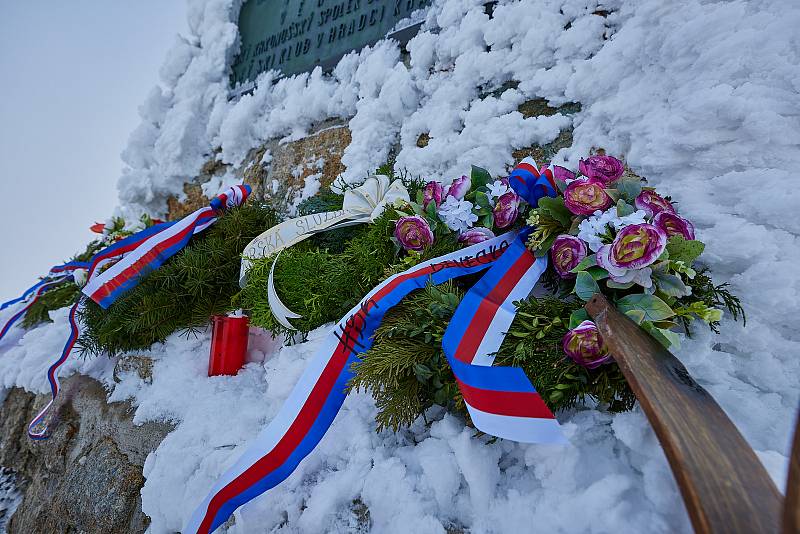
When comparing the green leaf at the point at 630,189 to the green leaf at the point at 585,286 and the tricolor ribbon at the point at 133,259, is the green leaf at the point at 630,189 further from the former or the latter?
the tricolor ribbon at the point at 133,259

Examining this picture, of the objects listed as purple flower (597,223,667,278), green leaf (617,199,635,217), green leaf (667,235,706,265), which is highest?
green leaf (617,199,635,217)

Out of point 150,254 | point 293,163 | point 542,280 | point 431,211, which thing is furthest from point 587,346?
point 293,163

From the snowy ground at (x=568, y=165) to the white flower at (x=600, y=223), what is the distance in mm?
207

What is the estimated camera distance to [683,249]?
3.01 feet

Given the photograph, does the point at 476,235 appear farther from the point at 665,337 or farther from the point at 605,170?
the point at 665,337

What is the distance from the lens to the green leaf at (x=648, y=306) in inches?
33.5

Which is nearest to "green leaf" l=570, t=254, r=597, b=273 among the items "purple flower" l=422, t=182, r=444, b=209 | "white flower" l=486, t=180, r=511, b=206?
"white flower" l=486, t=180, r=511, b=206

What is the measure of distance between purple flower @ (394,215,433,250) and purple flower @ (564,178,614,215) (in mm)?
322

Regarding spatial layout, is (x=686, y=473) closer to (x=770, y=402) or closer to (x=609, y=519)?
(x=609, y=519)

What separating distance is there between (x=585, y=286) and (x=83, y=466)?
4.91ft

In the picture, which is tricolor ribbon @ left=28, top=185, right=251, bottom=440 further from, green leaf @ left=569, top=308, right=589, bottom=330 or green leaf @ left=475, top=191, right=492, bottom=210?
green leaf @ left=569, top=308, right=589, bottom=330

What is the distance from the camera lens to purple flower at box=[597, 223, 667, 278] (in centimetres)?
85

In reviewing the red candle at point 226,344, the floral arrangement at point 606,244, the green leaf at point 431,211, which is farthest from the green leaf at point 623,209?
the red candle at point 226,344

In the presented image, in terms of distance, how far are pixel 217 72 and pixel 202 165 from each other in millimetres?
531
